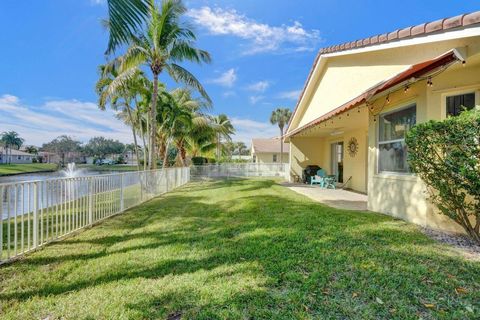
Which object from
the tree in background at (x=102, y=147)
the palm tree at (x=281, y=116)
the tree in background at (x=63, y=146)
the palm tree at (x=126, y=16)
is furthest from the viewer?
the tree in background at (x=102, y=147)

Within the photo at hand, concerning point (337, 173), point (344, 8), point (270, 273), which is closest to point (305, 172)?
point (337, 173)

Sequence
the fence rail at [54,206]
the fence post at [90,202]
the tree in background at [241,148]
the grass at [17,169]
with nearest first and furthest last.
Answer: the fence rail at [54,206], the fence post at [90,202], the grass at [17,169], the tree in background at [241,148]

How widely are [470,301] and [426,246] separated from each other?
6.08ft

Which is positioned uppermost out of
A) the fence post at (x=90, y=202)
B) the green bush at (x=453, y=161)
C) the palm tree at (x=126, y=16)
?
the palm tree at (x=126, y=16)

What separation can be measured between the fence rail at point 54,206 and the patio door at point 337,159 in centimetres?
1199

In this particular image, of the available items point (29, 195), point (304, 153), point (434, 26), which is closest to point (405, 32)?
point (434, 26)

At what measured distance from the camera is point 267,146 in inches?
1748

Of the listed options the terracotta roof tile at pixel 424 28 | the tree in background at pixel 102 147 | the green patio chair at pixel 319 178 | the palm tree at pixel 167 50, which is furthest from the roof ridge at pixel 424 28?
the tree in background at pixel 102 147

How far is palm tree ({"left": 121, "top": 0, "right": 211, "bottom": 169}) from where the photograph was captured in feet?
41.6

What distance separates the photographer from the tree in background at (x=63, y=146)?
101250 millimetres

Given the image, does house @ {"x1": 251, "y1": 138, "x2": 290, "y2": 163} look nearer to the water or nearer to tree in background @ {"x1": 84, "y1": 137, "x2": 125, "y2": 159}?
the water

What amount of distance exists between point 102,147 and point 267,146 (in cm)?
8028

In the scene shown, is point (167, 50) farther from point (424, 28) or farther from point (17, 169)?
point (17, 169)

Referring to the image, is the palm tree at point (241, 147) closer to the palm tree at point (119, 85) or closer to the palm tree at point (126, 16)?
the palm tree at point (119, 85)
